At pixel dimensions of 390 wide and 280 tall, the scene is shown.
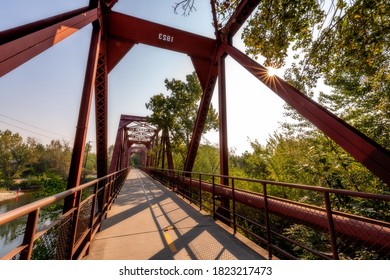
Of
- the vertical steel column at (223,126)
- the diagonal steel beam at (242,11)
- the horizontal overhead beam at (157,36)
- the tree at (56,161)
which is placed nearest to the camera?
the diagonal steel beam at (242,11)

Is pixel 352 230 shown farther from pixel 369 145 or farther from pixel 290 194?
pixel 290 194

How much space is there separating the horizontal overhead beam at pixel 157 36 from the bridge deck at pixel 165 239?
5.83 meters

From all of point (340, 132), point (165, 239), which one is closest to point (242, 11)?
point (340, 132)

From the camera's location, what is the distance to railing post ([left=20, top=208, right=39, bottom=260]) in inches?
63.4

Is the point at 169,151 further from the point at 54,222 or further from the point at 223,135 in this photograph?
the point at 54,222

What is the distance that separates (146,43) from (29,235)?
22.7 feet

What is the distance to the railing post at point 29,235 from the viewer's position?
1.61 meters

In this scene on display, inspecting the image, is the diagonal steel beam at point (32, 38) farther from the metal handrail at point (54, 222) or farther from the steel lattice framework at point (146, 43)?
the metal handrail at point (54, 222)

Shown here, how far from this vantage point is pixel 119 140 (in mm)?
23359

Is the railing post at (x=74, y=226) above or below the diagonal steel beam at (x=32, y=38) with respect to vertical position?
below

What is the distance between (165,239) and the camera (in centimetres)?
443

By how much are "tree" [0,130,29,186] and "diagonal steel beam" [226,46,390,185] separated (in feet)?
184

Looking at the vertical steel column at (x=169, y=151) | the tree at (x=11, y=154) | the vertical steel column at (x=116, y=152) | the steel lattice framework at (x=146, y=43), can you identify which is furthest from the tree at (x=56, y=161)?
the steel lattice framework at (x=146, y=43)

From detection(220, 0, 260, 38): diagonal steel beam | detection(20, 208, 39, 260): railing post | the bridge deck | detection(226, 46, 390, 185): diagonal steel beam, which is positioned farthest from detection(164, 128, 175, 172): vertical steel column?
detection(20, 208, 39, 260): railing post
